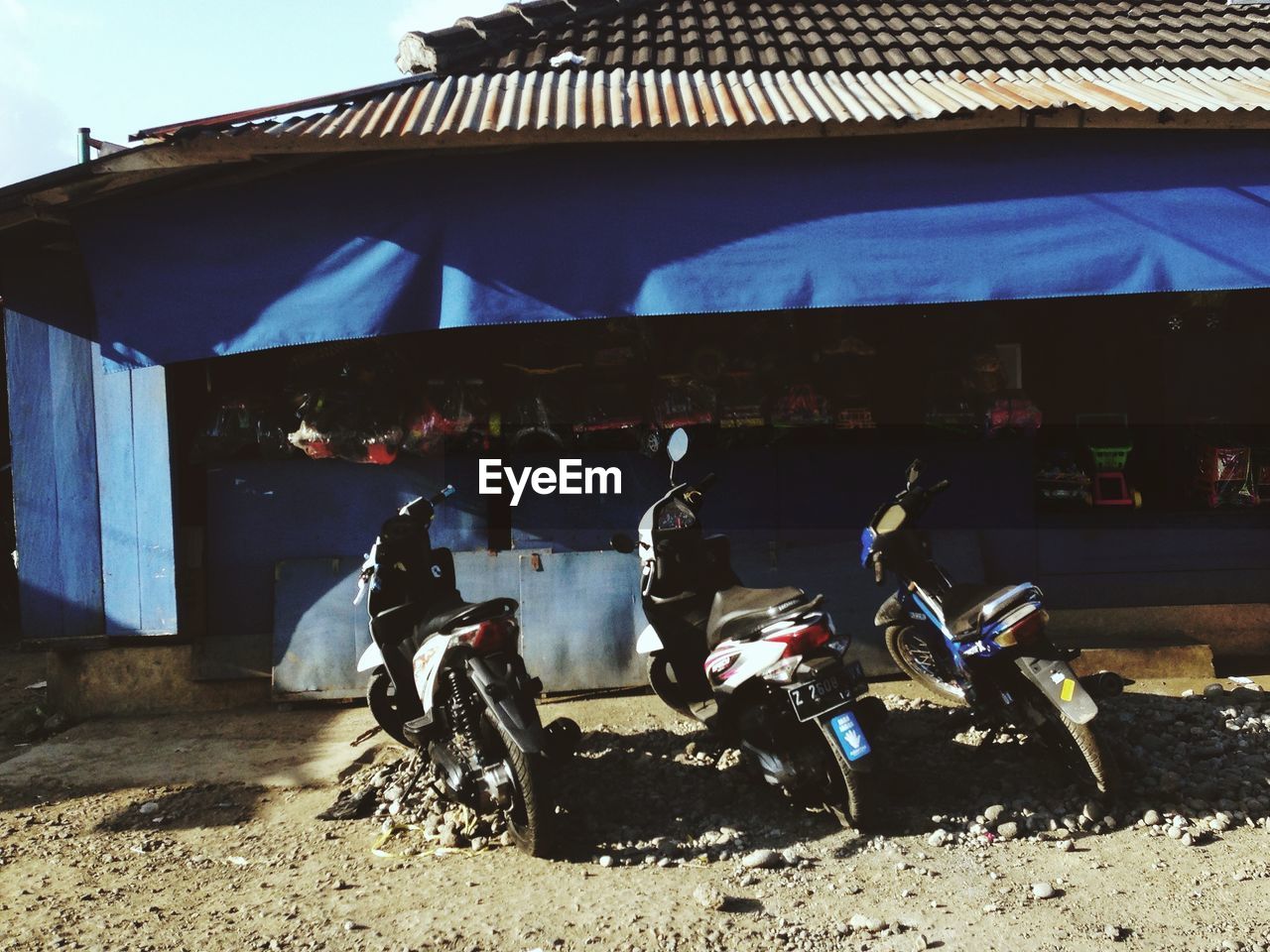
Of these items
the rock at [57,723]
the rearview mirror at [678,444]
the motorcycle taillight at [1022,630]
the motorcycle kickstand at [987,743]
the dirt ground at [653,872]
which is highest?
the rearview mirror at [678,444]

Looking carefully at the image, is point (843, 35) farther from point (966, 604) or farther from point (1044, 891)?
point (1044, 891)

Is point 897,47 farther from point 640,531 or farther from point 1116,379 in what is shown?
point 640,531

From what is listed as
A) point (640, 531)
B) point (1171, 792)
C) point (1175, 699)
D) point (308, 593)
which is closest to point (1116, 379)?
point (1175, 699)

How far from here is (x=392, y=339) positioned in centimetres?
666

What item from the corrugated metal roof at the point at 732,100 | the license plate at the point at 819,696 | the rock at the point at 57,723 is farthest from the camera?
the rock at the point at 57,723

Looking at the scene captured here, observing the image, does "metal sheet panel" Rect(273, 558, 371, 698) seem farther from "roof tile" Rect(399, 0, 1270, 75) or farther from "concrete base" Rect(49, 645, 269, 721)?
"roof tile" Rect(399, 0, 1270, 75)

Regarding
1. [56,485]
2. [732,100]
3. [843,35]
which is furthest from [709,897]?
[843,35]

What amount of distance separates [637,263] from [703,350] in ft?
4.41

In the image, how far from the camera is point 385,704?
197 inches

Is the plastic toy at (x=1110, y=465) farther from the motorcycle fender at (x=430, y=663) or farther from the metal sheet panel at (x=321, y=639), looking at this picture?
the metal sheet panel at (x=321, y=639)

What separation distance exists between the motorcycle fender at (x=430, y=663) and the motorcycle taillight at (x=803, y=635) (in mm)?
1333

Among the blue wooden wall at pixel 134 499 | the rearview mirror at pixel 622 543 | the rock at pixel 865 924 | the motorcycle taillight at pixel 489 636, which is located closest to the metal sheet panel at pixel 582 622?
the rearview mirror at pixel 622 543

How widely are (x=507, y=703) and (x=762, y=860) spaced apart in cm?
118

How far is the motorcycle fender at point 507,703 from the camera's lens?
A: 4.01m
